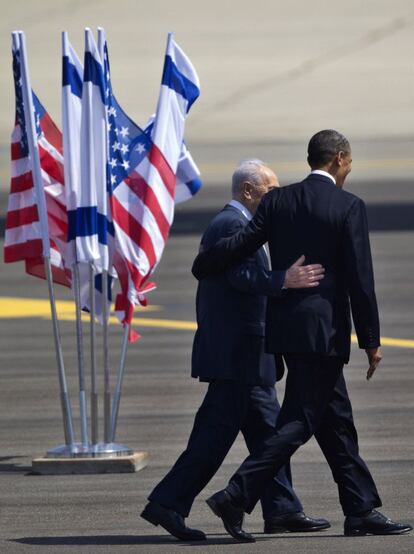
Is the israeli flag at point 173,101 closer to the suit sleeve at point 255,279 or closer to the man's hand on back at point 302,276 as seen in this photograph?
the suit sleeve at point 255,279

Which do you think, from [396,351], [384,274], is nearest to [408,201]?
[384,274]

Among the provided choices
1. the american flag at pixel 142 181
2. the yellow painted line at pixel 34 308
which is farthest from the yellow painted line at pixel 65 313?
the american flag at pixel 142 181

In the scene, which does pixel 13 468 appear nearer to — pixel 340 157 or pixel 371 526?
pixel 371 526

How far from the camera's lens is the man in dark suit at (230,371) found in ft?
27.9

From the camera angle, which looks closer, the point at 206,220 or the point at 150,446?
the point at 150,446

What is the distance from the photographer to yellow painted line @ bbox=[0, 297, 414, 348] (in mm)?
15953

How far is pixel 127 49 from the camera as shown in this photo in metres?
44.1

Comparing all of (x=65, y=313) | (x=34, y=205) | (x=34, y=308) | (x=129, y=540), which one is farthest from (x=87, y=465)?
(x=34, y=308)

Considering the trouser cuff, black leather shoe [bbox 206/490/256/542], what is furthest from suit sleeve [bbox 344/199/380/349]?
black leather shoe [bbox 206/490/256/542]

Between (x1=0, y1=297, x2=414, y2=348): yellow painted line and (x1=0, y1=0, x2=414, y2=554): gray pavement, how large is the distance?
118 millimetres

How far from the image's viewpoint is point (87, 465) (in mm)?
10539

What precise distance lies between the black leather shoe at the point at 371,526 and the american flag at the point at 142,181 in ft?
9.44

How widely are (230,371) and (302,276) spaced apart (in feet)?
2.07

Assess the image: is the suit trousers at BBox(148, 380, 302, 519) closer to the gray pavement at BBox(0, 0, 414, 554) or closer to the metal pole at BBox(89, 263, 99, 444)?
the gray pavement at BBox(0, 0, 414, 554)
